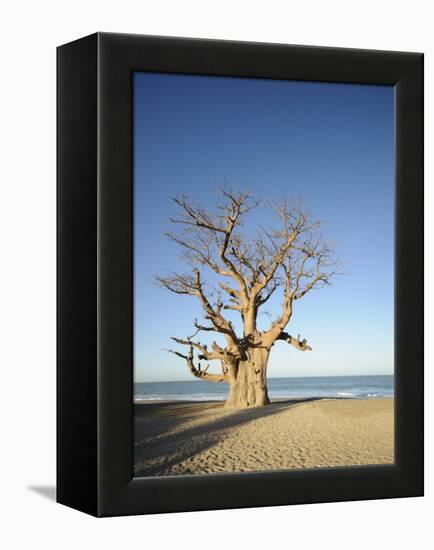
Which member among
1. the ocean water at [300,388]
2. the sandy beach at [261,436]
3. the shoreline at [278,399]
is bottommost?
the sandy beach at [261,436]

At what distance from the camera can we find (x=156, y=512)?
10523 mm

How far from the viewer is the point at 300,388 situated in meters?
11.2

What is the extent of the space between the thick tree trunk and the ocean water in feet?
0.20

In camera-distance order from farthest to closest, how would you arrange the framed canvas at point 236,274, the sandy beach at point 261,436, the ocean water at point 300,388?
the ocean water at point 300,388, the sandy beach at point 261,436, the framed canvas at point 236,274

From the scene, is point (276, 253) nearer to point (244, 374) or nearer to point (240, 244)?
point (240, 244)

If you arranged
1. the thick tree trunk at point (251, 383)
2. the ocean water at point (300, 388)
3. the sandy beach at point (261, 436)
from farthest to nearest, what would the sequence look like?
the thick tree trunk at point (251, 383), the ocean water at point (300, 388), the sandy beach at point (261, 436)

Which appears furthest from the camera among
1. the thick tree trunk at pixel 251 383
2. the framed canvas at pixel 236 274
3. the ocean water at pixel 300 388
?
the thick tree trunk at pixel 251 383

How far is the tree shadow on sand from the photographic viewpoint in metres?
10.6

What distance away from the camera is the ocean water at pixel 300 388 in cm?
1082

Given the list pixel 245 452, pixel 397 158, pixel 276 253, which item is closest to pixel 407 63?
pixel 397 158

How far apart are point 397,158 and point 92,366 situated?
120 inches

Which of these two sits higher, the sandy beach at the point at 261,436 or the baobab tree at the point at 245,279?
the baobab tree at the point at 245,279

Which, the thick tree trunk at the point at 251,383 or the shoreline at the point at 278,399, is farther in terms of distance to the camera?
the thick tree trunk at the point at 251,383

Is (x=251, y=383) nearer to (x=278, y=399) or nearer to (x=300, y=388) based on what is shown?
(x=278, y=399)
